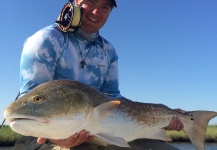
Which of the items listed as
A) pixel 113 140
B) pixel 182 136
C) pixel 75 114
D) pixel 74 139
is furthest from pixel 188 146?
pixel 75 114

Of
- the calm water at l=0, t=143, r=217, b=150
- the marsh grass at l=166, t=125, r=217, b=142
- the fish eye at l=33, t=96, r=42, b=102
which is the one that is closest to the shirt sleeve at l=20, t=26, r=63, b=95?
the fish eye at l=33, t=96, r=42, b=102

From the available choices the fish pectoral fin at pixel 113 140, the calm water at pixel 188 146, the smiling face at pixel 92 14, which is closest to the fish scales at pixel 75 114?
the fish pectoral fin at pixel 113 140

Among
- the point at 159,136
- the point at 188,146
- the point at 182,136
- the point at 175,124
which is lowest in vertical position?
the point at 188,146

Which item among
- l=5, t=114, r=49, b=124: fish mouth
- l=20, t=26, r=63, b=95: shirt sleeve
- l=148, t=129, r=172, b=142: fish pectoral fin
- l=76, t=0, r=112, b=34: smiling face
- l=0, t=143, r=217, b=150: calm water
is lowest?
l=0, t=143, r=217, b=150: calm water

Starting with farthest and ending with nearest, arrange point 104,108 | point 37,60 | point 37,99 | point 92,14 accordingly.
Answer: point 92,14 → point 37,60 → point 104,108 → point 37,99

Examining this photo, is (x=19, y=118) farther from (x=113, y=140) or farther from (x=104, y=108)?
(x=113, y=140)

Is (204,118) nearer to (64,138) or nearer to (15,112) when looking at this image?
(64,138)

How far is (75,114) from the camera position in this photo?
3.47 meters

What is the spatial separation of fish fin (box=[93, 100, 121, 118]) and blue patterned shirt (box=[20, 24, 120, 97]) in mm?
1075

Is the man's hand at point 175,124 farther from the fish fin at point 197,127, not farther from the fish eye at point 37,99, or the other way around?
the fish eye at point 37,99

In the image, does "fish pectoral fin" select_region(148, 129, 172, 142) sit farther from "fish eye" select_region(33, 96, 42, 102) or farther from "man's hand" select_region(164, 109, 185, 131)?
"fish eye" select_region(33, 96, 42, 102)

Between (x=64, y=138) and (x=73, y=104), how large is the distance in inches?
14.2

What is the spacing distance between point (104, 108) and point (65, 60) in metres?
1.45

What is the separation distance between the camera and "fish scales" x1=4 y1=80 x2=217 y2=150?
324 cm
